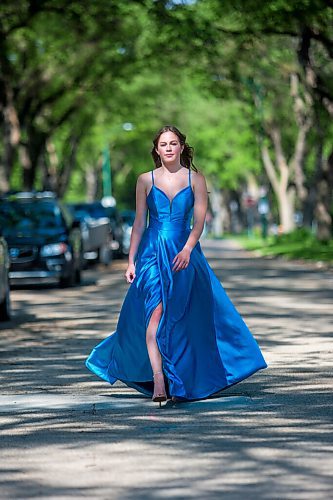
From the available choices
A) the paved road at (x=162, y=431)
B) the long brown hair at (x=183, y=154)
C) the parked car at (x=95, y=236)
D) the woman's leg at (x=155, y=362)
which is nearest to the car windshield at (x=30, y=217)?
the parked car at (x=95, y=236)

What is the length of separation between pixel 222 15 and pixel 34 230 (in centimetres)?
1286

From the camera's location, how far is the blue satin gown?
10047mm

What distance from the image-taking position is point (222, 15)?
1549 inches

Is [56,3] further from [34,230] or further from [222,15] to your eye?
[34,230]

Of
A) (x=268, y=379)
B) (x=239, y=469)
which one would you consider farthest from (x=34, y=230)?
(x=239, y=469)

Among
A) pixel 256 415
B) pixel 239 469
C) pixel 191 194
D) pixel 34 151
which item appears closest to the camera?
pixel 239 469

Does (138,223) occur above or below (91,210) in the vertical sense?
above

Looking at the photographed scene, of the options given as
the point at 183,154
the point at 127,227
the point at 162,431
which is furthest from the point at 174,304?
the point at 127,227

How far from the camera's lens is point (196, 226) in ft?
33.0

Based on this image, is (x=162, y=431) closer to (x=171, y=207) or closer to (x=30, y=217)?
(x=171, y=207)

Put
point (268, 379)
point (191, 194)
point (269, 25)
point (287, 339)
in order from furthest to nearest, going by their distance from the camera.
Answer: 1. point (269, 25)
2. point (287, 339)
3. point (268, 379)
4. point (191, 194)

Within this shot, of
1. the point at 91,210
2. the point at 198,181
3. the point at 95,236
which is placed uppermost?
the point at 198,181

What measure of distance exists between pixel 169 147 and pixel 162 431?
214 centimetres

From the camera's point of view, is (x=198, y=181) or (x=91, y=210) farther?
(x=91, y=210)
